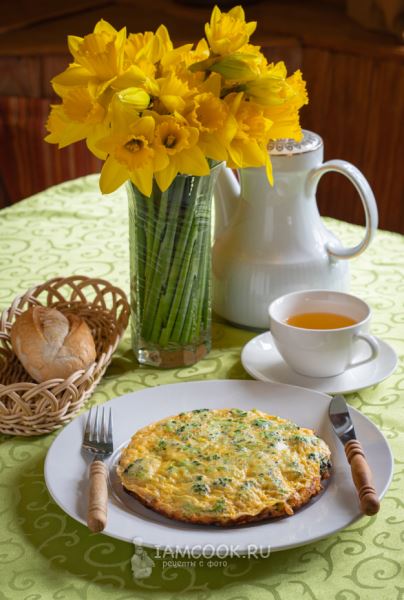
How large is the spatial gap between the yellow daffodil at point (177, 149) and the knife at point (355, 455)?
12.8 inches

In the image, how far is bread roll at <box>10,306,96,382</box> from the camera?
43.0 inches

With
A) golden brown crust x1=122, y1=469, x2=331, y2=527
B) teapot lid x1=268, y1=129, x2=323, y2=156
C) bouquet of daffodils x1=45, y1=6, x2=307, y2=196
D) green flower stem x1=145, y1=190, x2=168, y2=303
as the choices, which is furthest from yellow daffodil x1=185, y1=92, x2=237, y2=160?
golden brown crust x1=122, y1=469, x2=331, y2=527

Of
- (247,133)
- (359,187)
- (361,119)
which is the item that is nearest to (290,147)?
(359,187)

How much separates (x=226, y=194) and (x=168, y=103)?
1.12 feet

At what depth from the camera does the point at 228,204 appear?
4.37 ft

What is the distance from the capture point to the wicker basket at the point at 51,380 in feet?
3.37

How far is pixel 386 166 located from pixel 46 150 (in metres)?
1.10

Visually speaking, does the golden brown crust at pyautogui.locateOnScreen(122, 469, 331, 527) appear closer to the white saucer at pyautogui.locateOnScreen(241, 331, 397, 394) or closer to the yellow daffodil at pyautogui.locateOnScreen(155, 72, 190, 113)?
the white saucer at pyautogui.locateOnScreen(241, 331, 397, 394)

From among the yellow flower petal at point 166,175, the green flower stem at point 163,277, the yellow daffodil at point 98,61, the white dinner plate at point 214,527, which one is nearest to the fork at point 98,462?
the white dinner plate at point 214,527

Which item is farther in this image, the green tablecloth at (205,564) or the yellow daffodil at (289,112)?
the yellow daffodil at (289,112)

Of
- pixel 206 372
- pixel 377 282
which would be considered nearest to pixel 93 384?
pixel 206 372

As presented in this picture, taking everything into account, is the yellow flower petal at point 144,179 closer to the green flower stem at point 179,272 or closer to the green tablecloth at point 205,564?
the green flower stem at point 179,272

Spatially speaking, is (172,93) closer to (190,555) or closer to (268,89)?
(268,89)

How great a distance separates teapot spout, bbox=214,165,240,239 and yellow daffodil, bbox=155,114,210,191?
0.93 ft
